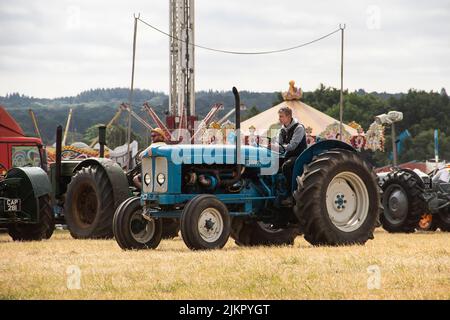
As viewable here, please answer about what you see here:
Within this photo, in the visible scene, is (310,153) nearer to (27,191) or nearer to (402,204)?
(27,191)

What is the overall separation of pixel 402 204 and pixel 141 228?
25.7ft

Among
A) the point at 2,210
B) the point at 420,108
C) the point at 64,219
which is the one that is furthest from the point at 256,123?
the point at 420,108

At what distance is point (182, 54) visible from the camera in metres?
37.1

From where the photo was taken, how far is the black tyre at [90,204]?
15953mm

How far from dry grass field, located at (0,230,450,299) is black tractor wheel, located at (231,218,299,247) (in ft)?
3.67

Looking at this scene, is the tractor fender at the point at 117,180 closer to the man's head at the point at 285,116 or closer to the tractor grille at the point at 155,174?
the tractor grille at the point at 155,174

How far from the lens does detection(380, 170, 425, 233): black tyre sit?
19.3m

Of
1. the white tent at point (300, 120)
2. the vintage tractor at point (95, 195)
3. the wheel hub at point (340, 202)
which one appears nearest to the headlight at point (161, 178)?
the wheel hub at point (340, 202)

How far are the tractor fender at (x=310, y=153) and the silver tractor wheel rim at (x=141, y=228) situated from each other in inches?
76.8

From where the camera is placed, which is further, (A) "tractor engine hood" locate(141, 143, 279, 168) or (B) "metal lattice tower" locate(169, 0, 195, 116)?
(B) "metal lattice tower" locate(169, 0, 195, 116)

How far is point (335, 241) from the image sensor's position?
42.7 ft

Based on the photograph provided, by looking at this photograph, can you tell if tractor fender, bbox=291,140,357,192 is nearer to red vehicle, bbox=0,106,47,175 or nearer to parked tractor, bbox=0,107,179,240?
parked tractor, bbox=0,107,179,240

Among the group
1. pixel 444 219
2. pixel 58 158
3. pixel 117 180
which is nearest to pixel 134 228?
pixel 117 180

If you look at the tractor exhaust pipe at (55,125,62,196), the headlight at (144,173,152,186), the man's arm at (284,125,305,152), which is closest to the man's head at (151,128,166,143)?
the headlight at (144,173,152,186)
